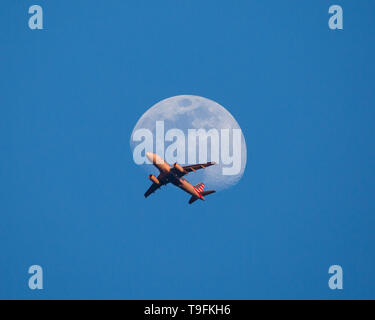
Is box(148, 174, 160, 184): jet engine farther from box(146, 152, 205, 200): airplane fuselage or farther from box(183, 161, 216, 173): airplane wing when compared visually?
box(183, 161, 216, 173): airplane wing

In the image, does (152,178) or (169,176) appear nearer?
(152,178)

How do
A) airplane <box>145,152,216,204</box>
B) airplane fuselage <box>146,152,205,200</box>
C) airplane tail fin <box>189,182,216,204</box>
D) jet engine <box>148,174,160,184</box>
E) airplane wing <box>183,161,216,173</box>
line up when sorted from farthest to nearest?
airplane tail fin <box>189,182,216,204</box> < jet engine <box>148,174,160,184</box> < airplane wing <box>183,161,216,173</box> < airplane <box>145,152,216,204</box> < airplane fuselage <box>146,152,205,200</box>

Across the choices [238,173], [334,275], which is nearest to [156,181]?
[238,173]

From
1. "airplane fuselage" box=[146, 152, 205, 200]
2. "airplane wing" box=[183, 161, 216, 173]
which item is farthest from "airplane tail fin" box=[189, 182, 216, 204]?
"airplane wing" box=[183, 161, 216, 173]

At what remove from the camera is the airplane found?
74.1m

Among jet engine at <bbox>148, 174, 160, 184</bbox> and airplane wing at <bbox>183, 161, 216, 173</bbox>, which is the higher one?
airplane wing at <bbox>183, 161, 216, 173</bbox>

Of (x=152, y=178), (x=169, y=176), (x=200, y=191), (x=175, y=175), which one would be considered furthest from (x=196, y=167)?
(x=200, y=191)

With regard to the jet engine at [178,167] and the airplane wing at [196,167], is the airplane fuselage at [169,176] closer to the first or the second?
the jet engine at [178,167]

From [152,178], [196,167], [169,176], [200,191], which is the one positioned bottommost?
[200,191]

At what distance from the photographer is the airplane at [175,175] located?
74.1m

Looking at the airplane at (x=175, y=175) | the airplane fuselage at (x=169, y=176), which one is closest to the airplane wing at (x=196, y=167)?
the airplane at (x=175, y=175)

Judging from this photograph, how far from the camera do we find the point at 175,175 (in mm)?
77000

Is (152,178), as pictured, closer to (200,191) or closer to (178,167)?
(178,167)
